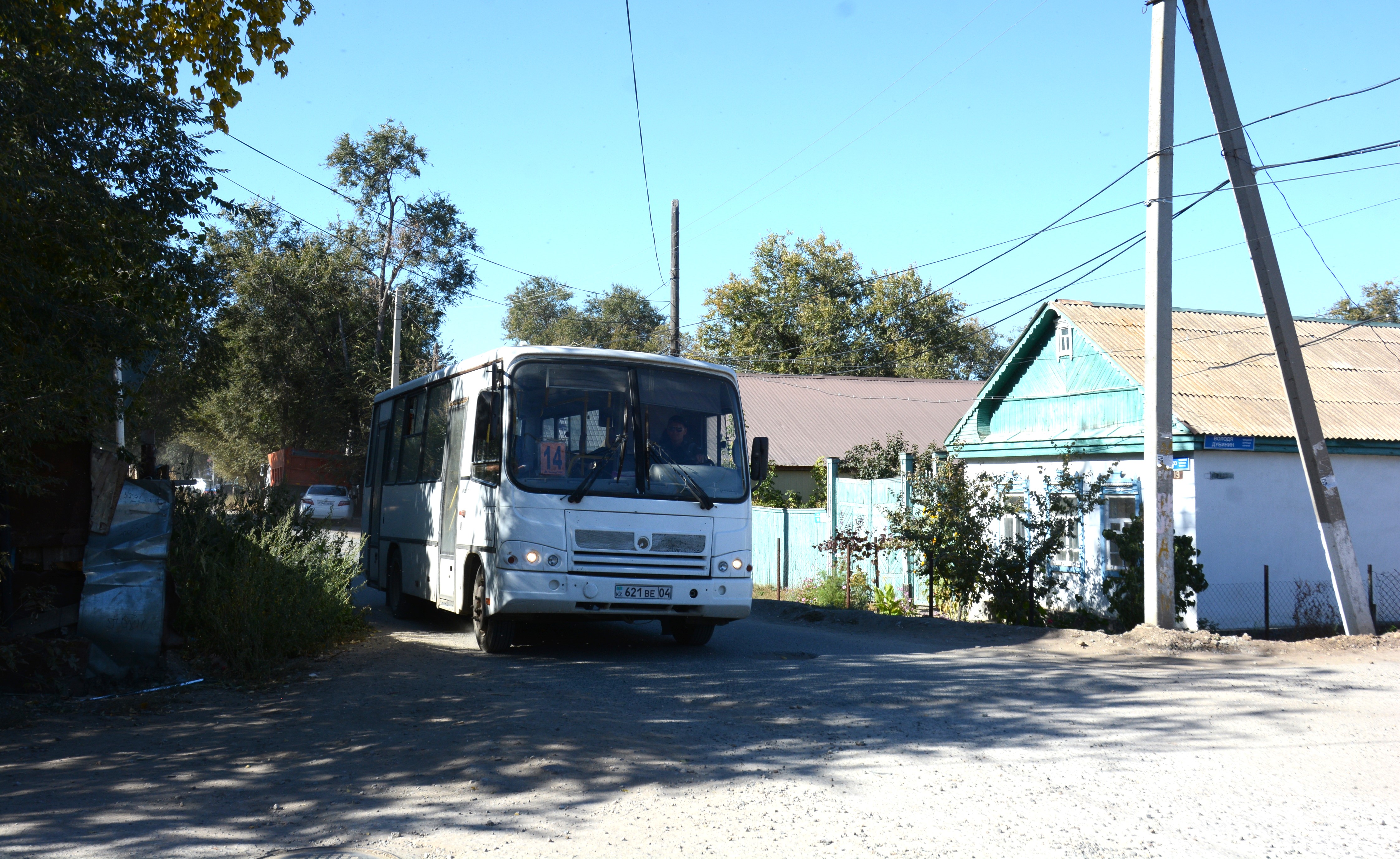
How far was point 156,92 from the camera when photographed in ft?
30.9

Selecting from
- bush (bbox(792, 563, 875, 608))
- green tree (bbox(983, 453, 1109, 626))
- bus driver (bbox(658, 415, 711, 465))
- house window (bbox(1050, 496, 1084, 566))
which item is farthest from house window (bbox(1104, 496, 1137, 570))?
bus driver (bbox(658, 415, 711, 465))

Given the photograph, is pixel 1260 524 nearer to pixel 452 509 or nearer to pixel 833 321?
pixel 452 509

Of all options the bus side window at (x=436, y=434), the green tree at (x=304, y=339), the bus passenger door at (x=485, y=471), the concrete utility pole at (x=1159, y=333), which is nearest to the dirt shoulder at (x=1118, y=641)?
the concrete utility pole at (x=1159, y=333)

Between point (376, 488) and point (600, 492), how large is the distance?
698 centimetres

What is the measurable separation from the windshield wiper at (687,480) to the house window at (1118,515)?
902 cm

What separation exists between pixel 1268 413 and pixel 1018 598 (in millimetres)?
5586

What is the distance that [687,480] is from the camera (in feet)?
34.9

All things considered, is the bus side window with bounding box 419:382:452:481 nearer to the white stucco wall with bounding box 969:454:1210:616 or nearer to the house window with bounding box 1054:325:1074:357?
the white stucco wall with bounding box 969:454:1210:616

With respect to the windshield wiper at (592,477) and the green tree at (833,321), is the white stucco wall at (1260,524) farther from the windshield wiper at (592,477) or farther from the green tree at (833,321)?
the green tree at (833,321)

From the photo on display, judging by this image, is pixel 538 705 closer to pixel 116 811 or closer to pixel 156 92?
pixel 116 811

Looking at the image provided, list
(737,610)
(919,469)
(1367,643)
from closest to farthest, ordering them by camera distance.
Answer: (737,610) → (1367,643) → (919,469)

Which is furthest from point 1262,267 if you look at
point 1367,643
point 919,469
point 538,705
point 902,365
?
point 902,365

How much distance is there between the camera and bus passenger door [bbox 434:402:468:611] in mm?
11578

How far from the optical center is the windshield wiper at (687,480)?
10586 mm
